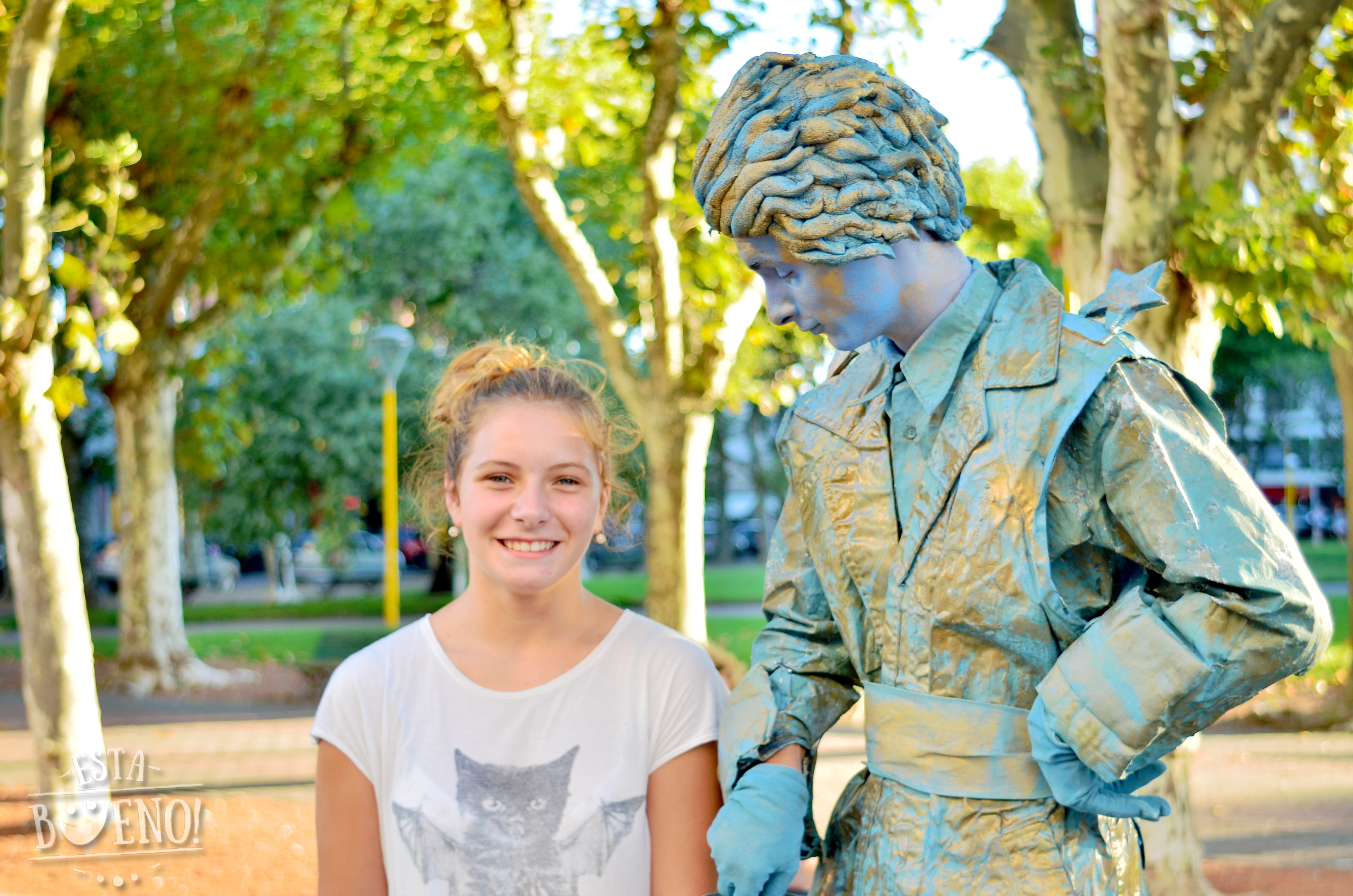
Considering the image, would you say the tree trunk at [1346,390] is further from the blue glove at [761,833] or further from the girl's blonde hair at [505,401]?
the blue glove at [761,833]

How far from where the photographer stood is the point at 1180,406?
1640 millimetres

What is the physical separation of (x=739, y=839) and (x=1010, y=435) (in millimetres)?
668

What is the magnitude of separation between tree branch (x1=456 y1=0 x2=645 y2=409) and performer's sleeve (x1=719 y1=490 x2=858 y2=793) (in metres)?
5.80

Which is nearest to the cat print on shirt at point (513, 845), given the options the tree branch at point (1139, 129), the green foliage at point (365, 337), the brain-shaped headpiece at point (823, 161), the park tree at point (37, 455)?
the brain-shaped headpiece at point (823, 161)

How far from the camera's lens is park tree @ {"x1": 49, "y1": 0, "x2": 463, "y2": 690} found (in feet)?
33.5

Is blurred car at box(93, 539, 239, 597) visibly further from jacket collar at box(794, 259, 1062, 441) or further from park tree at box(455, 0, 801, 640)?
jacket collar at box(794, 259, 1062, 441)

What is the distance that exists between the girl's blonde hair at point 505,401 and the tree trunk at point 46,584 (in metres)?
4.02

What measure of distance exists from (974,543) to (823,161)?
0.54m

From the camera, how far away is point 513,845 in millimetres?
2164

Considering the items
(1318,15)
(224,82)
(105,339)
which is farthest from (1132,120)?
(224,82)

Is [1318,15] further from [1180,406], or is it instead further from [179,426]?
[179,426]

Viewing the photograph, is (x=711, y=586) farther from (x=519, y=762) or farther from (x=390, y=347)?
(x=519, y=762)

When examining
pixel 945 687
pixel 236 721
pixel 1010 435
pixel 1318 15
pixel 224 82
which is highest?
pixel 224 82

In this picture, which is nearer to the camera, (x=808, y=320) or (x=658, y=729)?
(x=808, y=320)
